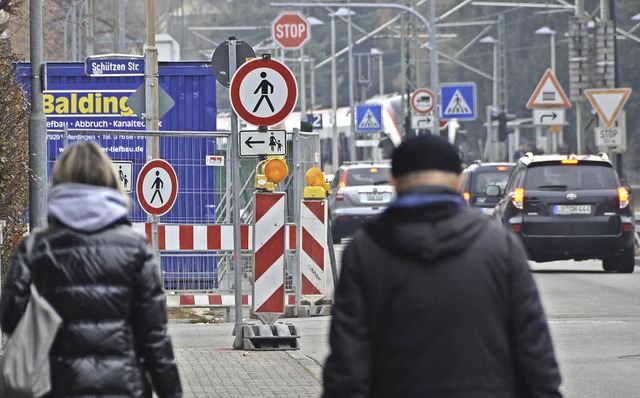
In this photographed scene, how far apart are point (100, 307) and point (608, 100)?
75.6 ft

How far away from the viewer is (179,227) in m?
17.4

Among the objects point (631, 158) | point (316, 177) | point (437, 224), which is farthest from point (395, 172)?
point (631, 158)

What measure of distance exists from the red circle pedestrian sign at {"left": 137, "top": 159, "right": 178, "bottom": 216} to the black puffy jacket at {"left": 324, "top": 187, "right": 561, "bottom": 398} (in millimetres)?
11802

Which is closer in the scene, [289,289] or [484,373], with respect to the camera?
[484,373]

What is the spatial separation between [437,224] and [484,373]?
0.44 meters

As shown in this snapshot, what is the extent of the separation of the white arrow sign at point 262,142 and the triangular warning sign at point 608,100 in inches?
576

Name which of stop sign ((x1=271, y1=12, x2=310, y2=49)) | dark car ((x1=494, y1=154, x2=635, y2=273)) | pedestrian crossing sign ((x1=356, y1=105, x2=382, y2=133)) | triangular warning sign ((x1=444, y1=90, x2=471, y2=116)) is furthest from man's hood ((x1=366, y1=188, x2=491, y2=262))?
stop sign ((x1=271, y1=12, x2=310, y2=49))

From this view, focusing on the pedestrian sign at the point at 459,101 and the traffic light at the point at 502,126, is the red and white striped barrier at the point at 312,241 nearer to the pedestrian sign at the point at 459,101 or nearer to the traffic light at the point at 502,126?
the pedestrian sign at the point at 459,101

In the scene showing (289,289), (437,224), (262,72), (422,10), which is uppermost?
(422,10)

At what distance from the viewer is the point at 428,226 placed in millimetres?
4805

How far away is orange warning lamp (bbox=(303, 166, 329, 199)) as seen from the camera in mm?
17125

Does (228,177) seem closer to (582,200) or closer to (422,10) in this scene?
(582,200)

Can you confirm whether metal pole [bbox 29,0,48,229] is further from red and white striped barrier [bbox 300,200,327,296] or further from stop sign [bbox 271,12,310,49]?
stop sign [bbox 271,12,310,49]

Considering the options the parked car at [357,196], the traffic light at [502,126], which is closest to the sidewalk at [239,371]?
the parked car at [357,196]
